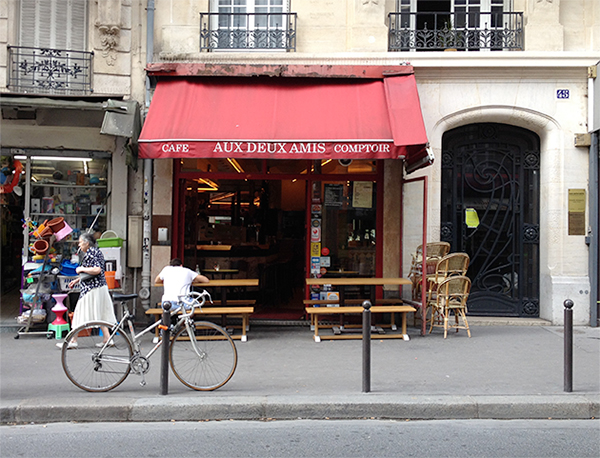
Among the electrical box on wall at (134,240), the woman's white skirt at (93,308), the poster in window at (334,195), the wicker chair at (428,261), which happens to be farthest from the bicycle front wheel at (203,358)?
the poster in window at (334,195)

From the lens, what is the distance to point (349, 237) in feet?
32.4

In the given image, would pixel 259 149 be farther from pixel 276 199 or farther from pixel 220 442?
pixel 276 199

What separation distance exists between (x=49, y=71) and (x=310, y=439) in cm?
784

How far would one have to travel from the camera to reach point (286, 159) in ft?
31.8

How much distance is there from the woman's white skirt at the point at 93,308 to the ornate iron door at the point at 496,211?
5.89 metres

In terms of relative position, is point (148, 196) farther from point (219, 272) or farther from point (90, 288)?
point (90, 288)

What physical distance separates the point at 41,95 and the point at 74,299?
3337 mm

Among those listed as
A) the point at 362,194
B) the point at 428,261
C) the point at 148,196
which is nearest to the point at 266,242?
the point at 362,194

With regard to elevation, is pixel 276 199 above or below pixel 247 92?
below

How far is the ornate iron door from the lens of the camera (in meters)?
10.1

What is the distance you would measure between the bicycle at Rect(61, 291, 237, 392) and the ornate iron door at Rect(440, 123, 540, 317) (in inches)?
221

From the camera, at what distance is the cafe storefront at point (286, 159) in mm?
8219

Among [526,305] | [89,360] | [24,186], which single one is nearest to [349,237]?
[526,305]

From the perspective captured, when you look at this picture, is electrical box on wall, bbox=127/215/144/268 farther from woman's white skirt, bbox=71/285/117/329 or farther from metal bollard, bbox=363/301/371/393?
metal bollard, bbox=363/301/371/393
